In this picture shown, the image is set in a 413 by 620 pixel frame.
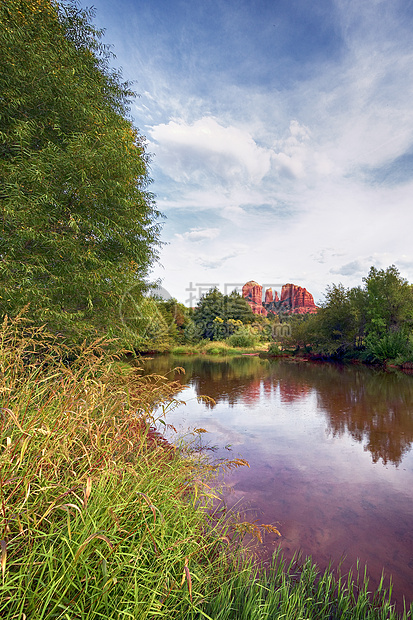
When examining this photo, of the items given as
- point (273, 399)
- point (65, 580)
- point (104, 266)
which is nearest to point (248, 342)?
point (273, 399)

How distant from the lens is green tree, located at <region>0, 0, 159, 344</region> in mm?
5605

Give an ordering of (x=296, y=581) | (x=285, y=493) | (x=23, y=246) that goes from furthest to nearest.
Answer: (x=23, y=246) → (x=285, y=493) → (x=296, y=581)

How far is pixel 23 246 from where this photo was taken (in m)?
6.01

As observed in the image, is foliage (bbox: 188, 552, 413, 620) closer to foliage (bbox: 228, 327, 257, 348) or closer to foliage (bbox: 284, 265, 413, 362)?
foliage (bbox: 284, 265, 413, 362)

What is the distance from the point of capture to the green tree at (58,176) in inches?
221

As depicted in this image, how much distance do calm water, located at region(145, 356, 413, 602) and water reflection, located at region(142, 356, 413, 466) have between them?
1.4 inches

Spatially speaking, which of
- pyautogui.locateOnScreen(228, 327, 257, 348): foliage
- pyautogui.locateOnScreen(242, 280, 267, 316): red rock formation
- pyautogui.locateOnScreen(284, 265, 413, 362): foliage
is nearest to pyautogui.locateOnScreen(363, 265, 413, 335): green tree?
pyautogui.locateOnScreen(284, 265, 413, 362): foliage

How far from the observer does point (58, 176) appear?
20.6 feet

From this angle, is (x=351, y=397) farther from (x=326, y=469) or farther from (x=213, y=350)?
(x=213, y=350)

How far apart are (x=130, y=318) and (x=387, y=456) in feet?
23.2

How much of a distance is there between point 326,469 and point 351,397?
551 centimetres

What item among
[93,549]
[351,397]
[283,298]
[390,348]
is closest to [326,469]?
[93,549]

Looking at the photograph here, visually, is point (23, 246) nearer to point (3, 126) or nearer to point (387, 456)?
point (3, 126)

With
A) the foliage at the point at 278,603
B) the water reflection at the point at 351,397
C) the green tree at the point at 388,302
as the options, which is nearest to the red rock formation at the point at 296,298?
the green tree at the point at 388,302
